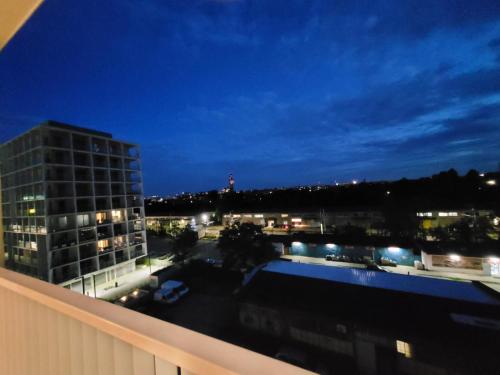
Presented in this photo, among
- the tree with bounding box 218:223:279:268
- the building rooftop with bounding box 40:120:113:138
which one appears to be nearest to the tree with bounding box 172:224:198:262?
the tree with bounding box 218:223:279:268

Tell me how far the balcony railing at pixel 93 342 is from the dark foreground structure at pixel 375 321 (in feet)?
6.77

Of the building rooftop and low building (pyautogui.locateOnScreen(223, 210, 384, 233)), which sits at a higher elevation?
the building rooftop

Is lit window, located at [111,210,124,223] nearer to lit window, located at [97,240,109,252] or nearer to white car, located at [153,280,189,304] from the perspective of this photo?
lit window, located at [97,240,109,252]

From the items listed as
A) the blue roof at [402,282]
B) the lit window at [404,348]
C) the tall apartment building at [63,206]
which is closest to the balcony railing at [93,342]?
the blue roof at [402,282]

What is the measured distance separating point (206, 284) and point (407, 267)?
5.28m

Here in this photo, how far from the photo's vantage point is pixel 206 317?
470cm

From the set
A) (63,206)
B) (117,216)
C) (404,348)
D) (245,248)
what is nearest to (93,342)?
(404,348)

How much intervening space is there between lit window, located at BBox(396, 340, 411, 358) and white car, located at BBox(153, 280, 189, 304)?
15.3 ft

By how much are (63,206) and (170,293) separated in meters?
4.90

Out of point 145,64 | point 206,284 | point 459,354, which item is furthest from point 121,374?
point 206,284

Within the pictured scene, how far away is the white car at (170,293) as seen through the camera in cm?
570

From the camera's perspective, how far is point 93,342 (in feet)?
1.62

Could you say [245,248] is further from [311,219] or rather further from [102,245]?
[311,219]

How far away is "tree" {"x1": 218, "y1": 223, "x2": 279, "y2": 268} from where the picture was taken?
7547 millimetres
